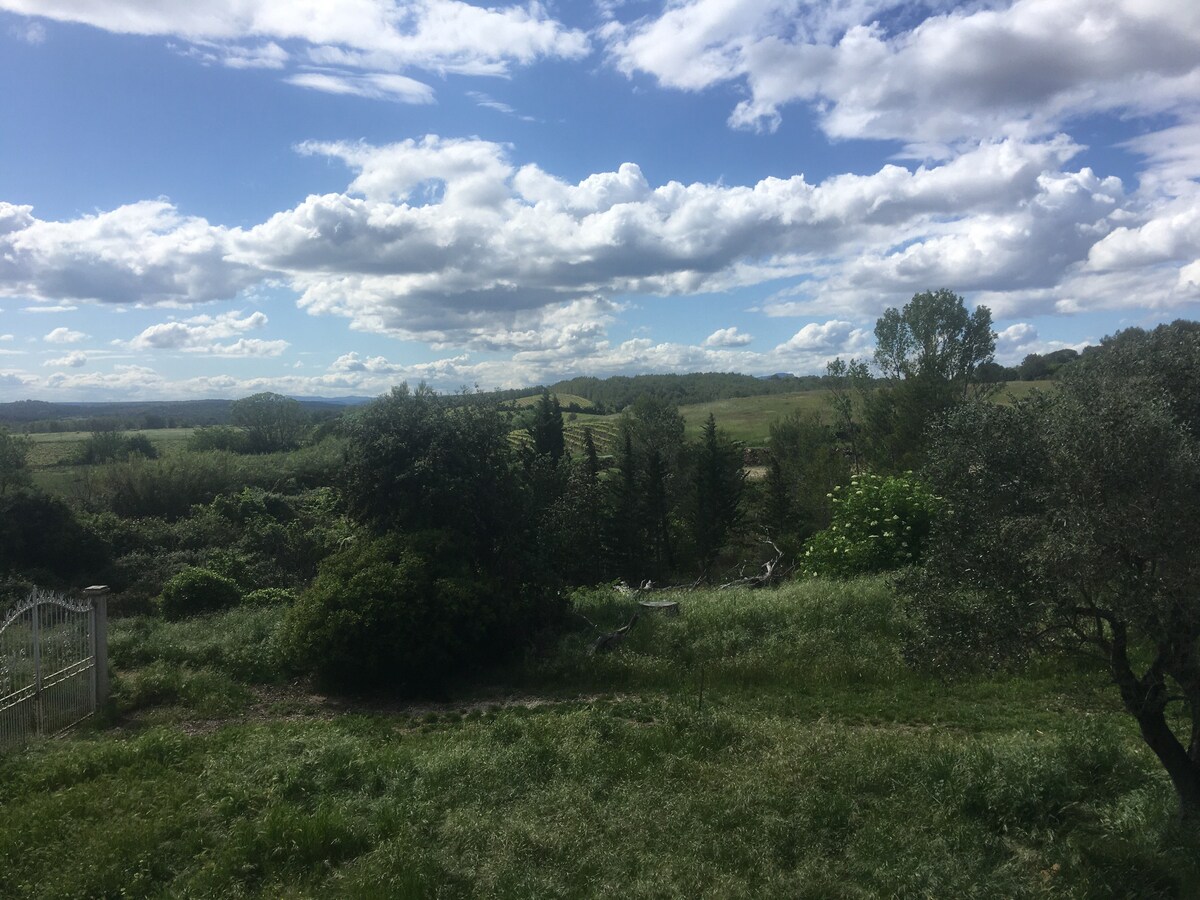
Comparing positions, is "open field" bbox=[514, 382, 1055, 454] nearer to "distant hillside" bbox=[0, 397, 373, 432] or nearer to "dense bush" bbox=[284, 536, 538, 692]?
"distant hillside" bbox=[0, 397, 373, 432]

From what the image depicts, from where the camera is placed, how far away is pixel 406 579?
35.9ft

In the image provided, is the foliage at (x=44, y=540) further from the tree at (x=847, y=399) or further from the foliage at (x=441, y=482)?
the tree at (x=847, y=399)

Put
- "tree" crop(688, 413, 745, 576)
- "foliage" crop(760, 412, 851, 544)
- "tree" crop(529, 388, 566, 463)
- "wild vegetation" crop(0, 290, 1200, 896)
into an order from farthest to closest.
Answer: "tree" crop(529, 388, 566, 463), "tree" crop(688, 413, 745, 576), "foliage" crop(760, 412, 851, 544), "wild vegetation" crop(0, 290, 1200, 896)

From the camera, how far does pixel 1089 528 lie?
16.1 ft

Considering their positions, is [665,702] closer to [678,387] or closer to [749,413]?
[749,413]

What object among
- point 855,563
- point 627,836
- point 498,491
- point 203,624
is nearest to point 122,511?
point 203,624

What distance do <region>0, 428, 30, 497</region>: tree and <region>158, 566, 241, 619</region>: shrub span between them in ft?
54.8

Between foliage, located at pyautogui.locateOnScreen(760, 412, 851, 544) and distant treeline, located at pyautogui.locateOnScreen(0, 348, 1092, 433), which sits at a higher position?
distant treeline, located at pyautogui.locateOnScreen(0, 348, 1092, 433)

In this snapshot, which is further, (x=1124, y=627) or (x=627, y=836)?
(x=627, y=836)

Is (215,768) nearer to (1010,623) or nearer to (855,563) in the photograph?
(1010,623)

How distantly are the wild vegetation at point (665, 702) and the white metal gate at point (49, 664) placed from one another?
500mm

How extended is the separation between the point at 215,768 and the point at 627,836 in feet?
13.0

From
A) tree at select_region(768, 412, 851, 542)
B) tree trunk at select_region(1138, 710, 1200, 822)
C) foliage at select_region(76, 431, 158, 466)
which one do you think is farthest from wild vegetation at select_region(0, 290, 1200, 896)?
foliage at select_region(76, 431, 158, 466)

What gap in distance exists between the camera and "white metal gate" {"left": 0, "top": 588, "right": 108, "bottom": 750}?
25.7 feet
